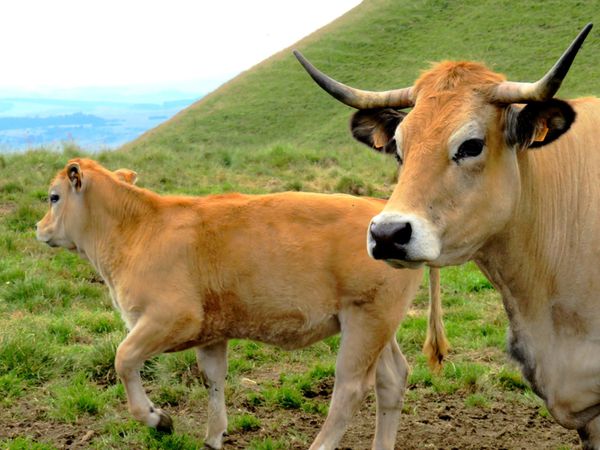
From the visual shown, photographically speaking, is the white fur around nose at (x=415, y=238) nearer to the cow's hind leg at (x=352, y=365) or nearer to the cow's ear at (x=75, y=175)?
the cow's hind leg at (x=352, y=365)

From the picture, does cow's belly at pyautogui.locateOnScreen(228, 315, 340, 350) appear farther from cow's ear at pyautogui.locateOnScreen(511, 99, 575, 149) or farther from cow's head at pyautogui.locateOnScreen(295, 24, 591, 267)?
cow's ear at pyautogui.locateOnScreen(511, 99, 575, 149)

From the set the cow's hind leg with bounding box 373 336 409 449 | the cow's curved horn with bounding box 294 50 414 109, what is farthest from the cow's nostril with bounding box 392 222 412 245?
the cow's hind leg with bounding box 373 336 409 449

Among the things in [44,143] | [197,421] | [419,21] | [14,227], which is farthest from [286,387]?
[419,21]

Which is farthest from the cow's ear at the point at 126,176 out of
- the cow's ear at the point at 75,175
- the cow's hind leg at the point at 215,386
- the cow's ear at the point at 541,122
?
the cow's ear at the point at 541,122

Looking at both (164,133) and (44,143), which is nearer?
(44,143)

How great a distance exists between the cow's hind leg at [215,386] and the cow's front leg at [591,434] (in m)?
2.45

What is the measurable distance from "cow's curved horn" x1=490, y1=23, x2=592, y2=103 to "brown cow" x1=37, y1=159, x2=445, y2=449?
1683 millimetres

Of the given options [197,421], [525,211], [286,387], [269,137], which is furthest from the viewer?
[269,137]

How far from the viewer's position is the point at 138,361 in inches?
225

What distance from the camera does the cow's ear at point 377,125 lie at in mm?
4875

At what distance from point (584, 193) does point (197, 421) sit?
332 cm

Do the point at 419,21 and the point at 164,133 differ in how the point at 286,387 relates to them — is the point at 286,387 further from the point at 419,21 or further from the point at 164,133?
the point at 419,21

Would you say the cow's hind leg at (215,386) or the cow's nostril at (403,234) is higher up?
the cow's nostril at (403,234)

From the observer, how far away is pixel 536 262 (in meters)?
4.60
